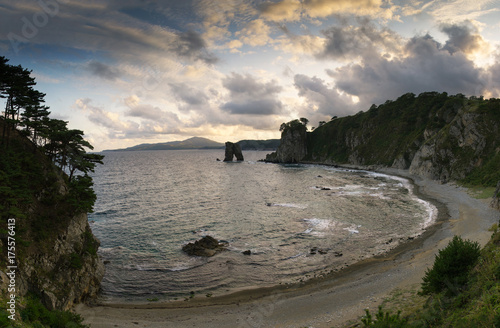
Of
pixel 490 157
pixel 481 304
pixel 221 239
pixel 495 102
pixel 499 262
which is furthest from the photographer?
pixel 495 102

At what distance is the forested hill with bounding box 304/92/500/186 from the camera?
241ft

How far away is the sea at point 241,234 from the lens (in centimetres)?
2836

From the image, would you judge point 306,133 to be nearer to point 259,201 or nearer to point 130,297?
point 259,201

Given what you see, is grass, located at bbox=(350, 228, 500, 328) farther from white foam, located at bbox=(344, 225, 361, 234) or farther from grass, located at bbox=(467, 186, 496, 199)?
grass, located at bbox=(467, 186, 496, 199)

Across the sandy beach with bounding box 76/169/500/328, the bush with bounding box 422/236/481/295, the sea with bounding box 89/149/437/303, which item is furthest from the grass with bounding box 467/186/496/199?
the bush with bounding box 422/236/481/295

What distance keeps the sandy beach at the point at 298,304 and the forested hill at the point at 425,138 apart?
161ft

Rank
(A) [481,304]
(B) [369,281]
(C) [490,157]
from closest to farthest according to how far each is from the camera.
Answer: (A) [481,304], (B) [369,281], (C) [490,157]

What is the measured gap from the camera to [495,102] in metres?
81.4

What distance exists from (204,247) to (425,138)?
114 meters

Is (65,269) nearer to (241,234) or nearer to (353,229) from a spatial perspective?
(241,234)

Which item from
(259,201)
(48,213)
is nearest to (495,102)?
(259,201)

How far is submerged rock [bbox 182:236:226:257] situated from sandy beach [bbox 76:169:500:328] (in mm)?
9452

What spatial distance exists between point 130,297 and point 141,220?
82.9ft

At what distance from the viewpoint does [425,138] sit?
110250 millimetres
